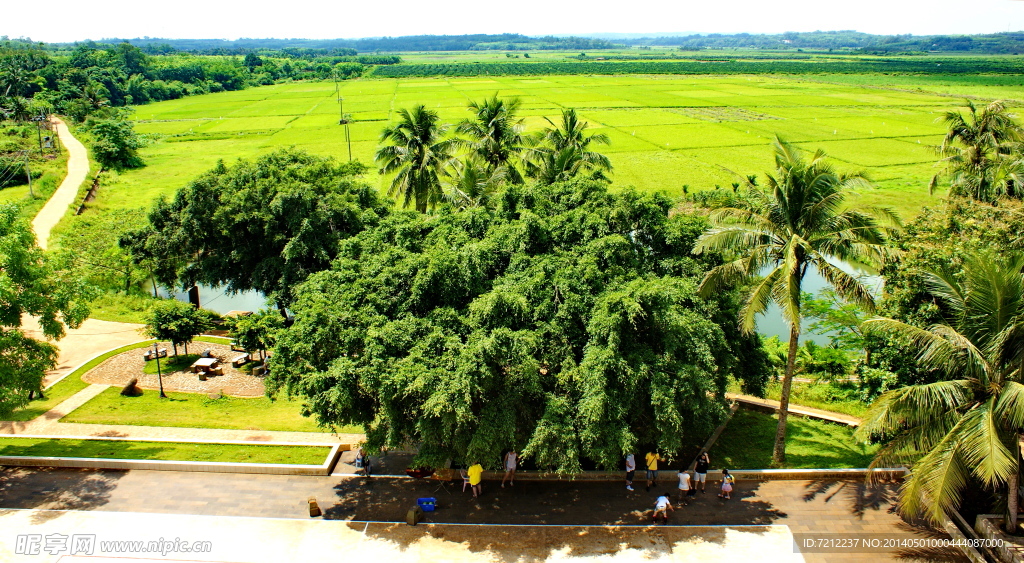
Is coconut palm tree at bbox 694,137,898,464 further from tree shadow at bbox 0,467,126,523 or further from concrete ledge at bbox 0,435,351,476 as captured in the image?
tree shadow at bbox 0,467,126,523

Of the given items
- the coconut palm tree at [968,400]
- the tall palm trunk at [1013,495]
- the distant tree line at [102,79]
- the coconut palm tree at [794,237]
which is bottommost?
the tall palm trunk at [1013,495]

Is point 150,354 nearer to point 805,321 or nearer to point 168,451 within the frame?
point 168,451

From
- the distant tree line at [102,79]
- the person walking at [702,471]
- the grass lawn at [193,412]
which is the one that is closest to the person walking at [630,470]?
the person walking at [702,471]

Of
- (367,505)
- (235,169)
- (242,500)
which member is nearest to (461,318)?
(367,505)

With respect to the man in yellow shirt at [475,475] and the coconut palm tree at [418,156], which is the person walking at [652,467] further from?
the coconut palm tree at [418,156]

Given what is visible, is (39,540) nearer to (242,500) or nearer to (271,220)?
(242,500)
